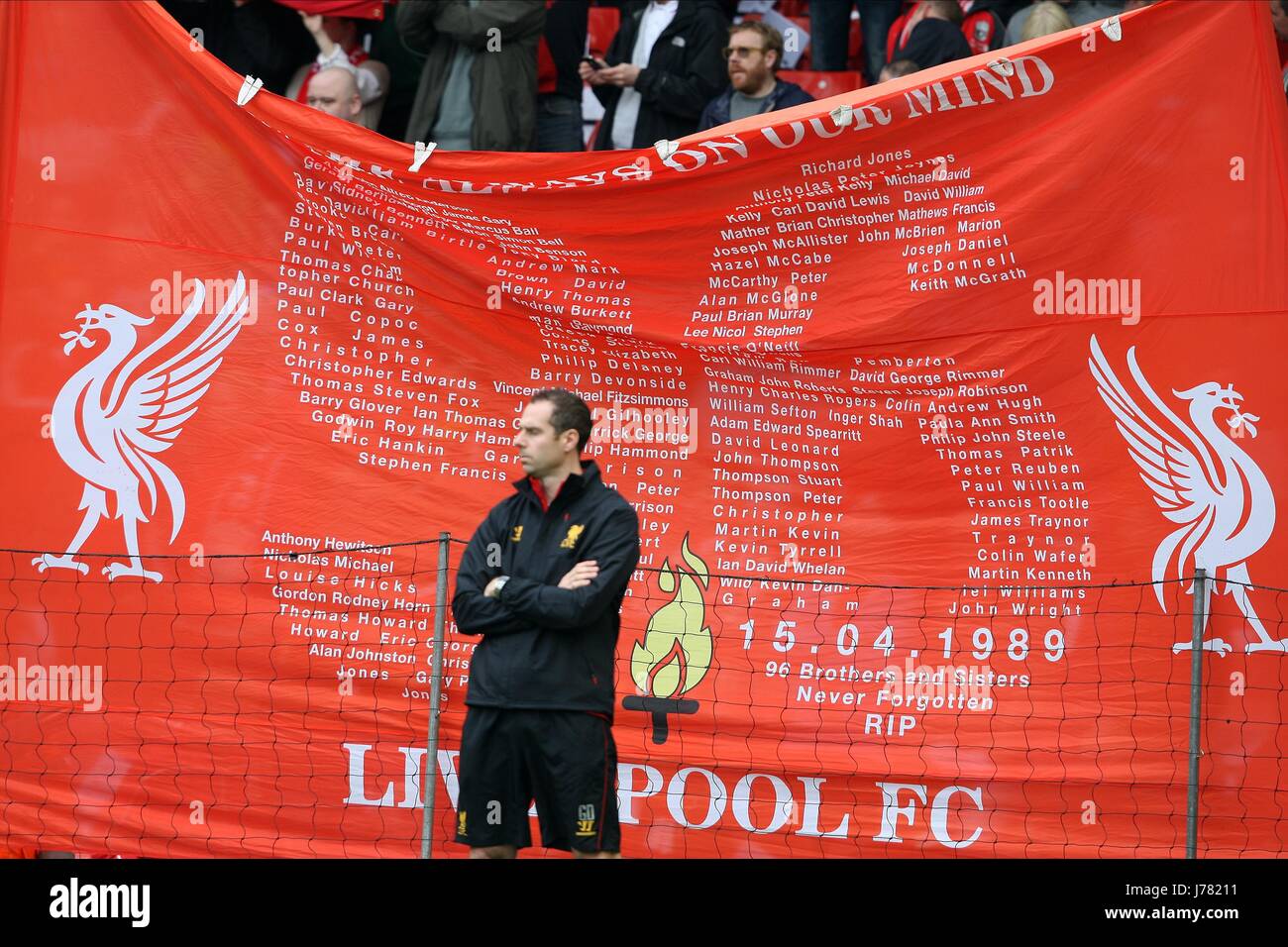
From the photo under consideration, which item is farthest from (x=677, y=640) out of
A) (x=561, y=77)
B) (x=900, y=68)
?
(x=561, y=77)

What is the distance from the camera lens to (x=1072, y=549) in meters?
7.10

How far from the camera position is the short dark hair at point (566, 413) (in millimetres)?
6012

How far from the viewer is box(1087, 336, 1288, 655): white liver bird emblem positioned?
7012 millimetres

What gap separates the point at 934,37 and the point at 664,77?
1.46m

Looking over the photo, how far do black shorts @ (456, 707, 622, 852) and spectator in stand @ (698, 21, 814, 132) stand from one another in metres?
4.24

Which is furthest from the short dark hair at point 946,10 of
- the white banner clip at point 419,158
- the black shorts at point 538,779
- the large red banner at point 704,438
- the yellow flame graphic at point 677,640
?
the black shorts at point 538,779

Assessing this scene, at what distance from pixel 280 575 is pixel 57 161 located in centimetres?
199

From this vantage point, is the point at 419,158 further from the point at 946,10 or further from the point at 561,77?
the point at 946,10

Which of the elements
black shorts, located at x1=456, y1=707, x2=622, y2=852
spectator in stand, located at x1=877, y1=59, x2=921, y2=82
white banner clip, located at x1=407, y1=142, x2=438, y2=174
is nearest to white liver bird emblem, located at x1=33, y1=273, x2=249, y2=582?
white banner clip, located at x1=407, y1=142, x2=438, y2=174

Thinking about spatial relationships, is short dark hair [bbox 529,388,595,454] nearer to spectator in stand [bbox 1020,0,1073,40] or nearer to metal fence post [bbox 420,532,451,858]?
metal fence post [bbox 420,532,451,858]

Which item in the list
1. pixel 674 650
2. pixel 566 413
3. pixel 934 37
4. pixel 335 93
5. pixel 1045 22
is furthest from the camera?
pixel 934 37

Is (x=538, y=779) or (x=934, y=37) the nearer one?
(x=538, y=779)

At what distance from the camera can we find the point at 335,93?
29.4ft
